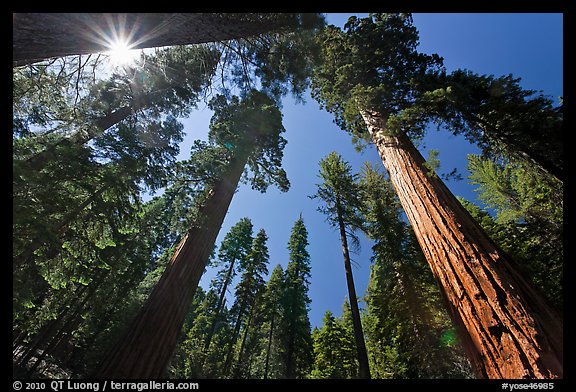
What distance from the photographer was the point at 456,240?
2520 millimetres

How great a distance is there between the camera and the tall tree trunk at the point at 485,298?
1.60 m

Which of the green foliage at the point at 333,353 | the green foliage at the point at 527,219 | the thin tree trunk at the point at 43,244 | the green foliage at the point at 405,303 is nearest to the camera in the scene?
the thin tree trunk at the point at 43,244

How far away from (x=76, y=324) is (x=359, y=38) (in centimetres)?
2296

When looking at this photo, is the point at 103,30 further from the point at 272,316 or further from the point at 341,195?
the point at 272,316

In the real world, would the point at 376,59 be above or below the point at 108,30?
above

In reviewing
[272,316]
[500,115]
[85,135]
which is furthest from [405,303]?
[85,135]

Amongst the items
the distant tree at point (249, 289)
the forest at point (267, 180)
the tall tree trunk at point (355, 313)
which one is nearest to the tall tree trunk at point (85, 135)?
the forest at point (267, 180)

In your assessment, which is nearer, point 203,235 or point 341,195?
point 203,235

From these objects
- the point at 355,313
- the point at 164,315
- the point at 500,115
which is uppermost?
the point at 500,115

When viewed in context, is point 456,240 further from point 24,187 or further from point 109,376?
point 24,187

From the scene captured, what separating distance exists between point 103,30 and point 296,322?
835 inches

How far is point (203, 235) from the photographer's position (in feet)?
15.6

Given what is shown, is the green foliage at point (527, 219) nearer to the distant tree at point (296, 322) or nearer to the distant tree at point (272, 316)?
the distant tree at point (296, 322)

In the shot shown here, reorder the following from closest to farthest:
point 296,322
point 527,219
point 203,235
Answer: point 203,235
point 527,219
point 296,322
